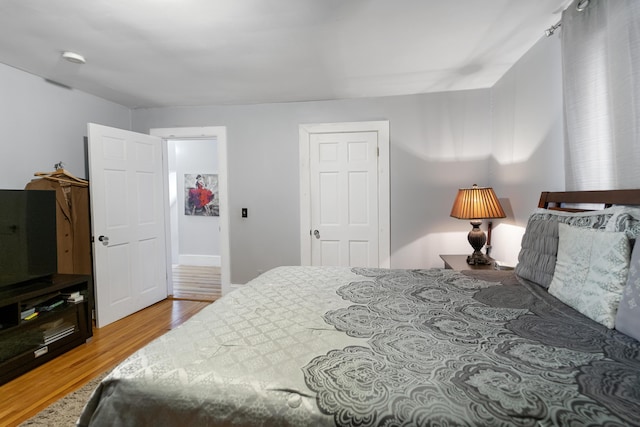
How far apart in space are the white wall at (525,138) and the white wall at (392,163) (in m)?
0.33

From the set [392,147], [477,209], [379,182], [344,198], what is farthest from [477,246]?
[344,198]

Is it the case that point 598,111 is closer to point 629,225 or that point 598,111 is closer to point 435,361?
point 629,225

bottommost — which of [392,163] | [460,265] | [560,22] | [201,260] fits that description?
[201,260]

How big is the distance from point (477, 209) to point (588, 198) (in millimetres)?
949

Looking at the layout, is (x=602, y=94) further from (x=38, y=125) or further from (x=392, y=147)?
(x=38, y=125)

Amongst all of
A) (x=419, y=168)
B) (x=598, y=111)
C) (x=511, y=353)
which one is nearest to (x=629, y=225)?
(x=598, y=111)

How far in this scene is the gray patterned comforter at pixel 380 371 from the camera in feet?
2.49

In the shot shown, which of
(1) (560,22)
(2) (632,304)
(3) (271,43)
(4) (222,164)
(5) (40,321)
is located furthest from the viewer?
(4) (222,164)

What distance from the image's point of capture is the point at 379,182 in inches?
139

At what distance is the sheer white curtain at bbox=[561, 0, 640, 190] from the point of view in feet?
4.71

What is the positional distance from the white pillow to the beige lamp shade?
3.66ft

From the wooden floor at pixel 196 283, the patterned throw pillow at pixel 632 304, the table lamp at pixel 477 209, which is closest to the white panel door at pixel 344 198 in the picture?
the table lamp at pixel 477 209

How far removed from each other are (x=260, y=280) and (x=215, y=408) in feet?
3.45

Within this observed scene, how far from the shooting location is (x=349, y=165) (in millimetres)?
3635
